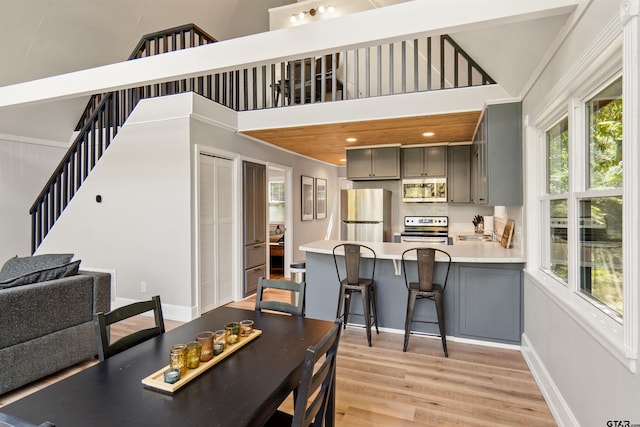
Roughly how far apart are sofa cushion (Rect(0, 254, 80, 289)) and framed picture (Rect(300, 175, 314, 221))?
4.17 meters

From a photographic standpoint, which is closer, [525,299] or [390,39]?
[390,39]

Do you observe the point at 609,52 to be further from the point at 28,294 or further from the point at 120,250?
the point at 120,250

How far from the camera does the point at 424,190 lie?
5758 mm

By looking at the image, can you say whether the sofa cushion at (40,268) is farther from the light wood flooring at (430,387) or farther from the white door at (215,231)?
the white door at (215,231)

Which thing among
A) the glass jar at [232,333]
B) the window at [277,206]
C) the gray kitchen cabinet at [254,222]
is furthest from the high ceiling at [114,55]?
the glass jar at [232,333]

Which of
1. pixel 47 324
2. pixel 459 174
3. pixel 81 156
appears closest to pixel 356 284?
pixel 47 324

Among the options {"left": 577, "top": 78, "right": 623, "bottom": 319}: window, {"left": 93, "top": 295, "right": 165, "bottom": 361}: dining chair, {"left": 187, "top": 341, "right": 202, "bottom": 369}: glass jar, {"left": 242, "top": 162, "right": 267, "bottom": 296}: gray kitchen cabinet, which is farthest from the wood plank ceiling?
{"left": 187, "top": 341, "right": 202, "bottom": 369}: glass jar

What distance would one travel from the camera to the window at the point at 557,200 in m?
2.33

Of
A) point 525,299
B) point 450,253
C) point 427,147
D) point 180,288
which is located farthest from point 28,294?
point 427,147

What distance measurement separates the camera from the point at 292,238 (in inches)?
250

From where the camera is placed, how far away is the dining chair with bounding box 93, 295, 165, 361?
1.50m

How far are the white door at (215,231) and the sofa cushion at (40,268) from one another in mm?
1422

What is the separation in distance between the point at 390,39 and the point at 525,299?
2.55 metres

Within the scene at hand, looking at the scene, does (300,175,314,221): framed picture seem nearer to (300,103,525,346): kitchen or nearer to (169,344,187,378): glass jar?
(300,103,525,346): kitchen
